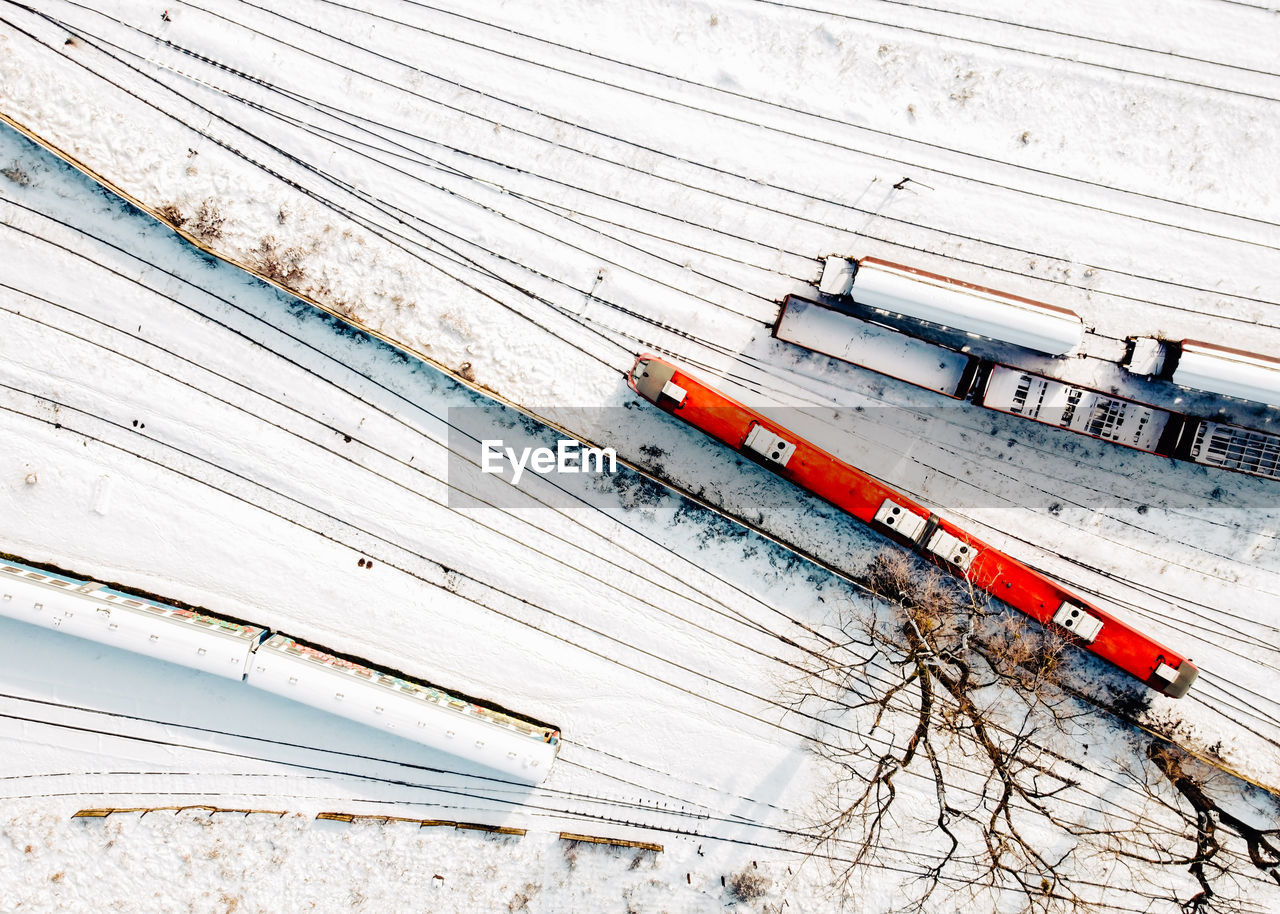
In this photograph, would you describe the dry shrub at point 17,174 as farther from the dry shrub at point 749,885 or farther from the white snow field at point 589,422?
the dry shrub at point 749,885

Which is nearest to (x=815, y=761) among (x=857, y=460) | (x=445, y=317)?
(x=857, y=460)

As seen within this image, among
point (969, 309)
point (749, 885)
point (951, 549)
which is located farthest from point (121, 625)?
point (969, 309)

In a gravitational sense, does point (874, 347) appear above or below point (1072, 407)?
below

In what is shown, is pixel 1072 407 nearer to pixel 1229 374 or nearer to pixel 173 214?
pixel 1229 374

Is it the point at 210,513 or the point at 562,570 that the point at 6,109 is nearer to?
the point at 210,513

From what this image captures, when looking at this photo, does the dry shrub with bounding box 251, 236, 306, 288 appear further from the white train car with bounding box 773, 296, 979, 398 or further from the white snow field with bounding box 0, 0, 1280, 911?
the white train car with bounding box 773, 296, 979, 398

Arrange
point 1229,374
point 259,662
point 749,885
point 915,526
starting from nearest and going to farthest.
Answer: point 1229,374, point 915,526, point 259,662, point 749,885

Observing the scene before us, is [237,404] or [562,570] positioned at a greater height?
[237,404]
